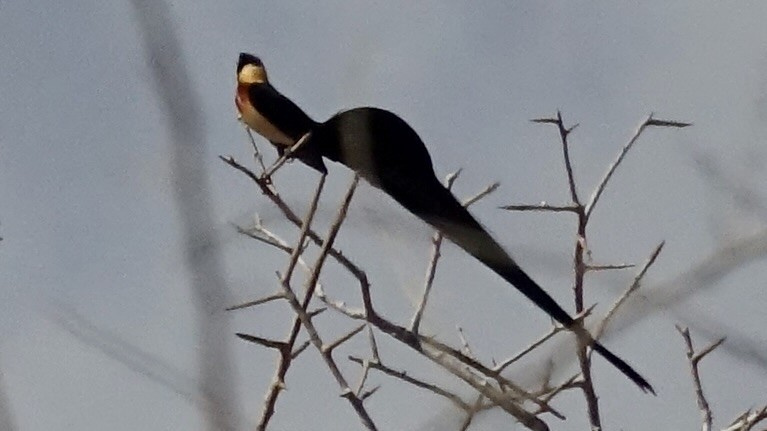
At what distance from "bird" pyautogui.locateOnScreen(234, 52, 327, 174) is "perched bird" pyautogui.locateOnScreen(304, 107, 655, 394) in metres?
0.06

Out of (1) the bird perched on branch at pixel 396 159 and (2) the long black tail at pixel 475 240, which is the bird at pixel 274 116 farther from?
(2) the long black tail at pixel 475 240

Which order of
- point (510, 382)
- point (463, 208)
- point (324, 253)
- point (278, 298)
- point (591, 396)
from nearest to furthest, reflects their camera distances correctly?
point (510, 382) < point (324, 253) < point (278, 298) < point (463, 208) < point (591, 396)

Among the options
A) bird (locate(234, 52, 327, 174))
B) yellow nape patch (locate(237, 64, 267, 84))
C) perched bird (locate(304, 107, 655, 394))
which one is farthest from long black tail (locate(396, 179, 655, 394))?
yellow nape patch (locate(237, 64, 267, 84))

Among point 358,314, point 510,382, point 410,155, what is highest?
point 410,155

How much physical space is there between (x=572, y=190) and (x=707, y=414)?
574 millimetres

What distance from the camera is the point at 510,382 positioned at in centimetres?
146

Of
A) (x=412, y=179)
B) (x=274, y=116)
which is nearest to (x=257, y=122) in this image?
(x=274, y=116)

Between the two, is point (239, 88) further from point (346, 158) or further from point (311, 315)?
point (311, 315)

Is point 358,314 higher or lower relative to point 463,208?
lower

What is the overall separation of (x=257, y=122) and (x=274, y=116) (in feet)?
0.12

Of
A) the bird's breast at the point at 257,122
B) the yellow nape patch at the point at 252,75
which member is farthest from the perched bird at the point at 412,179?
the yellow nape patch at the point at 252,75

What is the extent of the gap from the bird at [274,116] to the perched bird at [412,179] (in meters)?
0.06

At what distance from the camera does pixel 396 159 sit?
2307 millimetres

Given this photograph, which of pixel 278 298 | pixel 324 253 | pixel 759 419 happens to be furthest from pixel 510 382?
pixel 759 419
